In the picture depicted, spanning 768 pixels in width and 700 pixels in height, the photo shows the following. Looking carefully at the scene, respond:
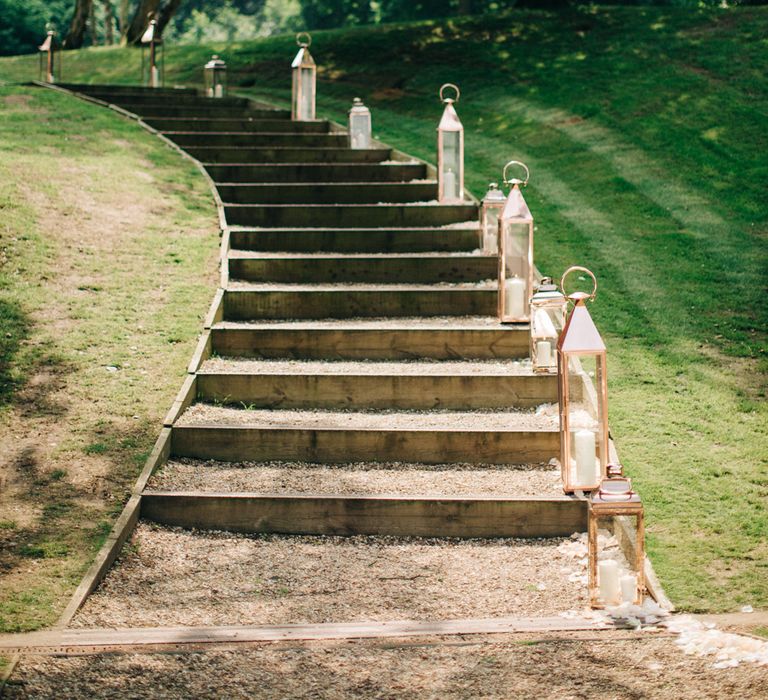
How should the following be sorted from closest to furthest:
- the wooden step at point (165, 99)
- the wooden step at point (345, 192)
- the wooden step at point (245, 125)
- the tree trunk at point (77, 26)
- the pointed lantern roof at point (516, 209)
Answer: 1. the pointed lantern roof at point (516, 209)
2. the wooden step at point (345, 192)
3. the wooden step at point (245, 125)
4. the wooden step at point (165, 99)
5. the tree trunk at point (77, 26)

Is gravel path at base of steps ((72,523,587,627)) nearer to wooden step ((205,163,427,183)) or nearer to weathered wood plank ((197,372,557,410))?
weathered wood plank ((197,372,557,410))

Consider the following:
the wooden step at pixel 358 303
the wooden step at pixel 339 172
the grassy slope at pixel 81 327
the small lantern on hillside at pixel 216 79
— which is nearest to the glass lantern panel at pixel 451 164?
the wooden step at pixel 339 172

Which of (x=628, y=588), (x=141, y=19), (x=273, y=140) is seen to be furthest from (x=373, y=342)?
(x=141, y=19)

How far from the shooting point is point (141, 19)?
912 inches

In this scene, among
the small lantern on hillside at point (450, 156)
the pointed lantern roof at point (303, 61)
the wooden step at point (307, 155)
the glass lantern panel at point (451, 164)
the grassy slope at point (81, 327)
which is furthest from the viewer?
the pointed lantern roof at point (303, 61)

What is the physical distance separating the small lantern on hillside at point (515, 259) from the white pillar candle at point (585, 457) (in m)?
2.17

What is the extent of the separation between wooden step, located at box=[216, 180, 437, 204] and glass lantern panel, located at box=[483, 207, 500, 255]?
5.73ft

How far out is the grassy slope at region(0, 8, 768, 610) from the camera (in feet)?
22.7

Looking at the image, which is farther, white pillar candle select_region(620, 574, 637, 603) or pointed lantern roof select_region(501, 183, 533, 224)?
pointed lantern roof select_region(501, 183, 533, 224)

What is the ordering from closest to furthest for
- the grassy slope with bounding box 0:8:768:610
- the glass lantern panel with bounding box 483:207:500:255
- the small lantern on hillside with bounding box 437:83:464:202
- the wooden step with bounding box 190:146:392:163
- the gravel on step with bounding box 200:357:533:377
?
the grassy slope with bounding box 0:8:768:610 → the gravel on step with bounding box 200:357:533:377 → the glass lantern panel with bounding box 483:207:500:255 → the small lantern on hillside with bounding box 437:83:464:202 → the wooden step with bounding box 190:146:392:163

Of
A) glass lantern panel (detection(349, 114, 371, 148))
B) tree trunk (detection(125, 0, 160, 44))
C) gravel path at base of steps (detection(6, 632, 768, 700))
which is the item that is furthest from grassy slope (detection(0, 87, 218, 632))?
tree trunk (detection(125, 0, 160, 44))

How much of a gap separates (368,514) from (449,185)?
5154mm

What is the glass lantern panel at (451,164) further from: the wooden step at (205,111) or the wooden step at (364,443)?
the wooden step at (205,111)

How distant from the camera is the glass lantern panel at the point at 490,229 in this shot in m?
9.67
